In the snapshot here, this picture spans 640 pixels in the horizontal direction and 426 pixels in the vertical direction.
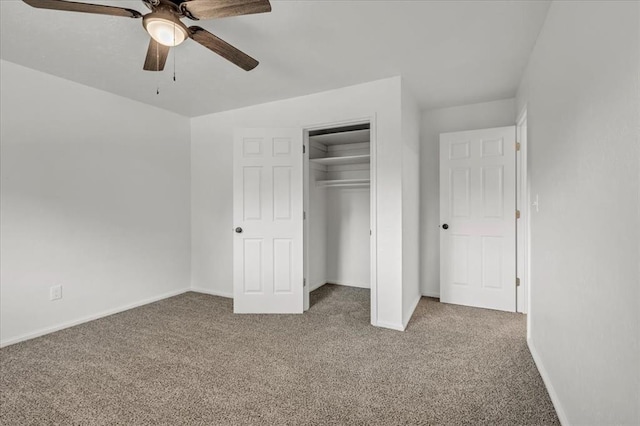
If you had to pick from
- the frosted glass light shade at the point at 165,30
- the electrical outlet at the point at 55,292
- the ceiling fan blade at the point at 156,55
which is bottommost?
the electrical outlet at the point at 55,292

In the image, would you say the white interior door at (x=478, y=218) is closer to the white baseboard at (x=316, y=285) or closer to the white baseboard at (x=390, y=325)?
the white baseboard at (x=390, y=325)

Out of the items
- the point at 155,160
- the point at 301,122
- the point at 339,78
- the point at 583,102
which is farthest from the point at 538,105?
the point at 155,160

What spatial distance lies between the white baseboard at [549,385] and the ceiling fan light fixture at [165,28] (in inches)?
113

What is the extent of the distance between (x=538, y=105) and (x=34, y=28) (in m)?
3.59

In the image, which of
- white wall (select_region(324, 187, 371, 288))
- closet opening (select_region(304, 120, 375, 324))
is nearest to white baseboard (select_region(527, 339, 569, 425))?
closet opening (select_region(304, 120, 375, 324))

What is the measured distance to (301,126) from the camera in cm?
347

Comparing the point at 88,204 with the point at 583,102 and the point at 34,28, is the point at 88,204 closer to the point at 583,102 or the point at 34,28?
the point at 34,28

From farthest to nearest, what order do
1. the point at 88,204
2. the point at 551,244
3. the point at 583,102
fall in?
1. the point at 88,204
2. the point at 551,244
3. the point at 583,102

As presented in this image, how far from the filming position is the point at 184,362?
235 cm

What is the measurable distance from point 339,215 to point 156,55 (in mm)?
3124

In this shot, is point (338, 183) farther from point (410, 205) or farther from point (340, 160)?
point (410, 205)

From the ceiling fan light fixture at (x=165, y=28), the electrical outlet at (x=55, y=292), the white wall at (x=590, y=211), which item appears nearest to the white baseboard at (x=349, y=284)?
the white wall at (x=590, y=211)

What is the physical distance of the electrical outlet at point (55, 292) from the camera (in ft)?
9.78

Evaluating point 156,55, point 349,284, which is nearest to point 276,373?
point 156,55
